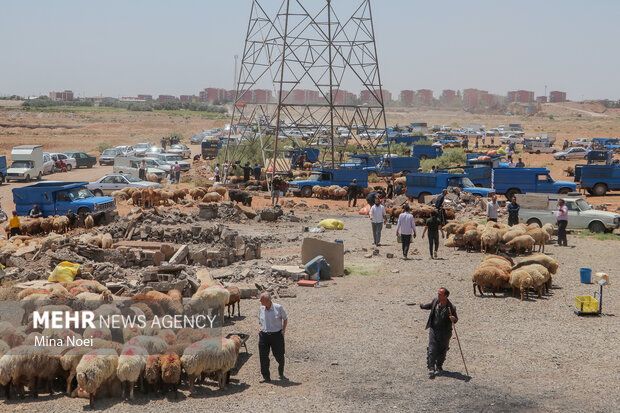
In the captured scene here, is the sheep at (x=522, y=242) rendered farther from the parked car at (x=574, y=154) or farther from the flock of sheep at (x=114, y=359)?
the parked car at (x=574, y=154)

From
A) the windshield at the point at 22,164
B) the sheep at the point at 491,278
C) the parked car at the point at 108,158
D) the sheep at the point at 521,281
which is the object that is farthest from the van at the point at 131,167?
the sheep at the point at 521,281

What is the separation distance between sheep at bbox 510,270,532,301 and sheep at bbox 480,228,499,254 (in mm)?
4901

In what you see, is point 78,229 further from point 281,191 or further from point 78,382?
point 78,382

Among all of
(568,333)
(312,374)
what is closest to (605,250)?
(568,333)

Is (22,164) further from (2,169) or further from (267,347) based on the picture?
(267,347)

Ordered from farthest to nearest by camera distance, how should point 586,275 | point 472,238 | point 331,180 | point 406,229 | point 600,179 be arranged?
point 331,180 → point 600,179 → point 472,238 → point 406,229 → point 586,275

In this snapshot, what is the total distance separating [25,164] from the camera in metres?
45.1

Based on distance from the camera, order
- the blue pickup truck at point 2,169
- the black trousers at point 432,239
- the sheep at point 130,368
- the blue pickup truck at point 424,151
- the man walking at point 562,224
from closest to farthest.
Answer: the sheep at point 130,368 → the black trousers at point 432,239 → the man walking at point 562,224 → the blue pickup truck at point 2,169 → the blue pickup truck at point 424,151

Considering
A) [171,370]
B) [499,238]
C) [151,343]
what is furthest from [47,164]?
[171,370]

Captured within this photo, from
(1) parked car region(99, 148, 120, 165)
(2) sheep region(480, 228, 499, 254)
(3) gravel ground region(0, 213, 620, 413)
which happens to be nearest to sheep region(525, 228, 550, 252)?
(2) sheep region(480, 228, 499, 254)

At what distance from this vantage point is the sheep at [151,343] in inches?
416

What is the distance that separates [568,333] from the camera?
43.8 ft

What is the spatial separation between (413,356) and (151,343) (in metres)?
4.43

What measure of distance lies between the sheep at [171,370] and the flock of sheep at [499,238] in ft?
43.1
